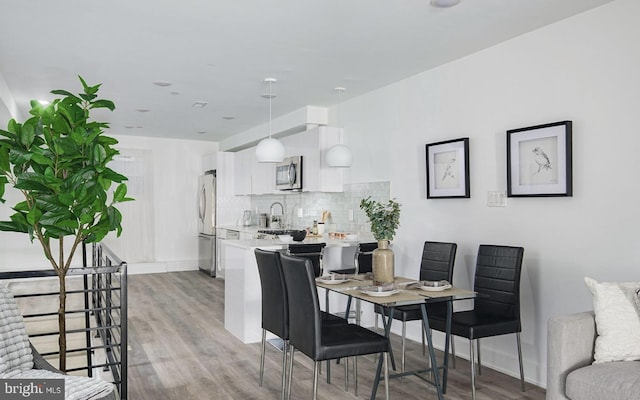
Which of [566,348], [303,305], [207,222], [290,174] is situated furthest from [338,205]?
[566,348]

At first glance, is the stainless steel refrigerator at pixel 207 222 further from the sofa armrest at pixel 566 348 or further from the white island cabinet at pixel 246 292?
the sofa armrest at pixel 566 348

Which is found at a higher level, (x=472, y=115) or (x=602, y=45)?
(x=602, y=45)

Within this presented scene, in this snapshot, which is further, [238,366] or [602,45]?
[238,366]

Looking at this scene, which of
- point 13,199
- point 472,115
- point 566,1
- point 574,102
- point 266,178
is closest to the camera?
point 566,1

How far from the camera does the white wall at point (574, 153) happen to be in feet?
10.3

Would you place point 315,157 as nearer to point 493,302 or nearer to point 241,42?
point 241,42

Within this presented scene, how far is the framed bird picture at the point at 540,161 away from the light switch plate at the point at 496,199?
0.30 ft

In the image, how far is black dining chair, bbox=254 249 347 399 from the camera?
10.6 ft

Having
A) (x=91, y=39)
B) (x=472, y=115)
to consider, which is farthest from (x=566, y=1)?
(x=91, y=39)

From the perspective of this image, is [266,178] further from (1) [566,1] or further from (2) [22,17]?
(1) [566,1]

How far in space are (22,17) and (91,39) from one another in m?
0.51

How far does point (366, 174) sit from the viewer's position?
5602 millimetres

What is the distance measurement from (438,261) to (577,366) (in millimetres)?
1607

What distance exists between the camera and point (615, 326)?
2504 millimetres
